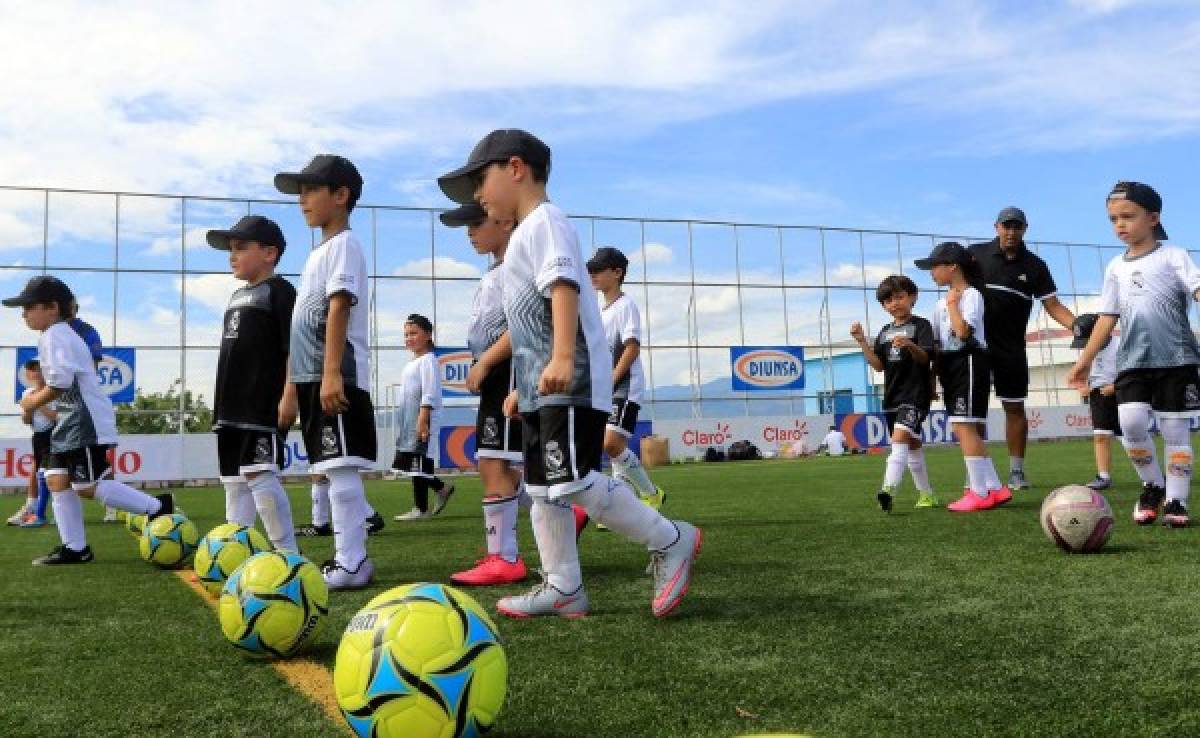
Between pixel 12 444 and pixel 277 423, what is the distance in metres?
20.9

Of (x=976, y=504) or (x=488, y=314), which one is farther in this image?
(x=976, y=504)

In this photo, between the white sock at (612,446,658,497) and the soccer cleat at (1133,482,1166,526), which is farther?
the white sock at (612,446,658,497)

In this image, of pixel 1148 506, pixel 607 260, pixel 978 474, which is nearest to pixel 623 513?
pixel 607 260

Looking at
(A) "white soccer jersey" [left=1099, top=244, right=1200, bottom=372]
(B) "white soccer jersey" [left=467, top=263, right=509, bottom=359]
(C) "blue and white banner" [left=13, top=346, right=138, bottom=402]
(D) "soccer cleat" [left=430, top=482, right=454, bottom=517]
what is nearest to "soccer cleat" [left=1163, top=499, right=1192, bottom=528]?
A: (A) "white soccer jersey" [left=1099, top=244, right=1200, bottom=372]

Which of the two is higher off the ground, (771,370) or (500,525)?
(771,370)

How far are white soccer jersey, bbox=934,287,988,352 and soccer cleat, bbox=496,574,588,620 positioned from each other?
509 centimetres

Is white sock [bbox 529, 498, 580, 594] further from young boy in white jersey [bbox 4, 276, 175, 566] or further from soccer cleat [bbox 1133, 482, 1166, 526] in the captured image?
young boy in white jersey [bbox 4, 276, 175, 566]

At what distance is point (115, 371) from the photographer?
25.6 m

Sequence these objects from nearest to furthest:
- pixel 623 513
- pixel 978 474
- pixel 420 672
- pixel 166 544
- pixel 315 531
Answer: pixel 420 672
pixel 623 513
pixel 166 544
pixel 978 474
pixel 315 531

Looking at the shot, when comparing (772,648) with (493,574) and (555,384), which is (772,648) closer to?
(555,384)

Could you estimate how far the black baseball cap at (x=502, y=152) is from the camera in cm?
407

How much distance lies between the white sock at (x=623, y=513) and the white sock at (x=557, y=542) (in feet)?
0.62

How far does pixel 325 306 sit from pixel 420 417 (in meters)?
4.89

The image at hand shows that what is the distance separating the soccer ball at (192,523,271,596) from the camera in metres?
4.96
